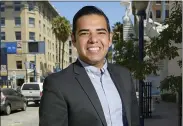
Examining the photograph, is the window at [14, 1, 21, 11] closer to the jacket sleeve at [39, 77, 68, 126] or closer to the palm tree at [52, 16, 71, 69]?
the palm tree at [52, 16, 71, 69]

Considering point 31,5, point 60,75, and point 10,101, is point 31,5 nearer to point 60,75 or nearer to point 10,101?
point 10,101

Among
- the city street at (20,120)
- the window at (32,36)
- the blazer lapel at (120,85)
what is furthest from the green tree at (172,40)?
the window at (32,36)

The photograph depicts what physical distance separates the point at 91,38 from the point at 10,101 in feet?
52.9

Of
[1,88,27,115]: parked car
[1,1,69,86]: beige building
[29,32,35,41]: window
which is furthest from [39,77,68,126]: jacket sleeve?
[29,32,35,41]: window

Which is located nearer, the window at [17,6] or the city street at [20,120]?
the city street at [20,120]

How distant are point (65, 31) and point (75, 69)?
155 ft

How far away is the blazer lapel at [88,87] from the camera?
1.86 m

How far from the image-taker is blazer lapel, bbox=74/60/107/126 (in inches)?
73.4

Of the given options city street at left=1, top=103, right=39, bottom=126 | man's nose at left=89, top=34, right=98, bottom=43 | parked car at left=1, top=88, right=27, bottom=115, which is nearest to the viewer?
man's nose at left=89, top=34, right=98, bottom=43

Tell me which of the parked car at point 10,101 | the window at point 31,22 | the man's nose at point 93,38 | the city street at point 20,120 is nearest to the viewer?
the man's nose at point 93,38

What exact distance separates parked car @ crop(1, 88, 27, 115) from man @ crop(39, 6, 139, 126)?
1519 centimetres

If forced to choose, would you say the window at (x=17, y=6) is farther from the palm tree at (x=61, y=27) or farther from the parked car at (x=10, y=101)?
the parked car at (x=10, y=101)

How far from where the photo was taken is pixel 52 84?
1880 millimetres

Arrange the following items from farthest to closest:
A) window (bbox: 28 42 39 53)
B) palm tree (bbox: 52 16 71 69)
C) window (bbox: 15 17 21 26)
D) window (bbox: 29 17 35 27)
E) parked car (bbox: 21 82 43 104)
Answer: window (bbox: 29 17 35 27) → window (bbox: 15 17 21 26) → palm tree (bbox: 52 16 71 69) → window (bbox: 28 42 39 53) → parked car (bbox: 21 82 43 104)
